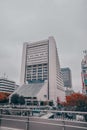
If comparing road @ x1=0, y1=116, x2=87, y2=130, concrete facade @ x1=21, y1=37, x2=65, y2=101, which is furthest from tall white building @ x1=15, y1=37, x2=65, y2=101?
road @ x1=0, y1=116, x2=87, y2=130

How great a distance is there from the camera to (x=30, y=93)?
9050cm

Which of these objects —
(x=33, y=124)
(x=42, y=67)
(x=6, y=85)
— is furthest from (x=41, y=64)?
(x=33, y=124)

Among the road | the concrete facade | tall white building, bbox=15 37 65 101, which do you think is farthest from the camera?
the concrete facade

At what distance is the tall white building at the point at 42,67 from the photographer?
107 m

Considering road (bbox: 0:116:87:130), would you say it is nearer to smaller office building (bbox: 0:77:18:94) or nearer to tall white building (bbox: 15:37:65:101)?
tall white building (bbox: 15:37:65:101)

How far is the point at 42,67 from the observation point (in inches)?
4692

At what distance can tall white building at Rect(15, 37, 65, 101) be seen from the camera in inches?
4228

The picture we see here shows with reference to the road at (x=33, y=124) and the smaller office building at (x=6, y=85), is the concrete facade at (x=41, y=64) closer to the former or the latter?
the smaller office building at (x=6, y=85)

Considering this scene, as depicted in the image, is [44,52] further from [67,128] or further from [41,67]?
[67,128]

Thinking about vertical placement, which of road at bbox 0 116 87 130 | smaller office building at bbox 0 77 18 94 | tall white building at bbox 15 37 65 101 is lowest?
road at bbox 0 116 87 130

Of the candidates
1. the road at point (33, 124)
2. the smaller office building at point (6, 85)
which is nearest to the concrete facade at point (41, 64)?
the smaller office building at point (6, 85)

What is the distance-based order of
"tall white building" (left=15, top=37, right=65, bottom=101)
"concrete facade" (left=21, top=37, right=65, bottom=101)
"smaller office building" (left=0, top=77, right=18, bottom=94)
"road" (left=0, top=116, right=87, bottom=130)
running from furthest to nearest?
"concrete facade" (left=21, top=37, right=65, bottom=101) < "smaller office building" (left=0, top=77, right=18, bottom=94) < "tall white building" (left=15, top=37, right=65, bottom=101) < "road" (left=0, top=116, right=87, bottom=130)

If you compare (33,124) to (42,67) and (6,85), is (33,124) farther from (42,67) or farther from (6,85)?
(6,85)

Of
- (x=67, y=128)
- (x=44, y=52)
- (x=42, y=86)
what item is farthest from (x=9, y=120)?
(x=44, y=52)
